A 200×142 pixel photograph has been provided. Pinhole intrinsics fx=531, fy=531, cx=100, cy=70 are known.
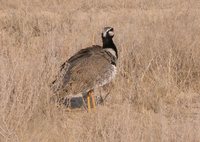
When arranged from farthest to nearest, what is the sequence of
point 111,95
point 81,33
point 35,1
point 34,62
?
point 35,1 → point 81,33 → point 111,95 → point 34,62

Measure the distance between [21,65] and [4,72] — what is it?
39cm

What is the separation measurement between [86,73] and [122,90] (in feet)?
2.75

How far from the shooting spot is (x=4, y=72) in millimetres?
5438

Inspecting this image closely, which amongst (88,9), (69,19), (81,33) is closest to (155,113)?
(81,33)

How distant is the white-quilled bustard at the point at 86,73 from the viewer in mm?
6066

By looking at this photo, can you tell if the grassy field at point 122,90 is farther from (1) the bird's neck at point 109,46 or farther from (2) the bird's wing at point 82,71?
(1) the bird's neck at point 109,46

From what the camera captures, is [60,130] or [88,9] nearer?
[60,130]

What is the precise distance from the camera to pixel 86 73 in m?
6.29

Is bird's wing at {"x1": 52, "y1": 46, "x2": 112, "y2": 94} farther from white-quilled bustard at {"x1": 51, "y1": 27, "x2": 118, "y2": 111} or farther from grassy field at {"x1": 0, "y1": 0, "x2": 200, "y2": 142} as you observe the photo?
grassy field at {"x1": 0, "y1": 0, "x2": 200, "y2": 142}

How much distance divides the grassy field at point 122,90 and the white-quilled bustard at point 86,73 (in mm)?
A: 197

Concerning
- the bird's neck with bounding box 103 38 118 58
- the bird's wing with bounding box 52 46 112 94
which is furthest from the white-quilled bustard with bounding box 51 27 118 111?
the bird's neck with bounding box 103 38 118 58

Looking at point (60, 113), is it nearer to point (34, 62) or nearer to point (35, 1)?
point (34, 62)

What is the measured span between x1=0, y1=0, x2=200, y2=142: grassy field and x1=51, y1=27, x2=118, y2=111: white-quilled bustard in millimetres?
197

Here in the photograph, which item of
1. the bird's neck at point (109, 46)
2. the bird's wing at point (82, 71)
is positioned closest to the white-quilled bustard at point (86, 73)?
the bird's wing at point (82, 71)
